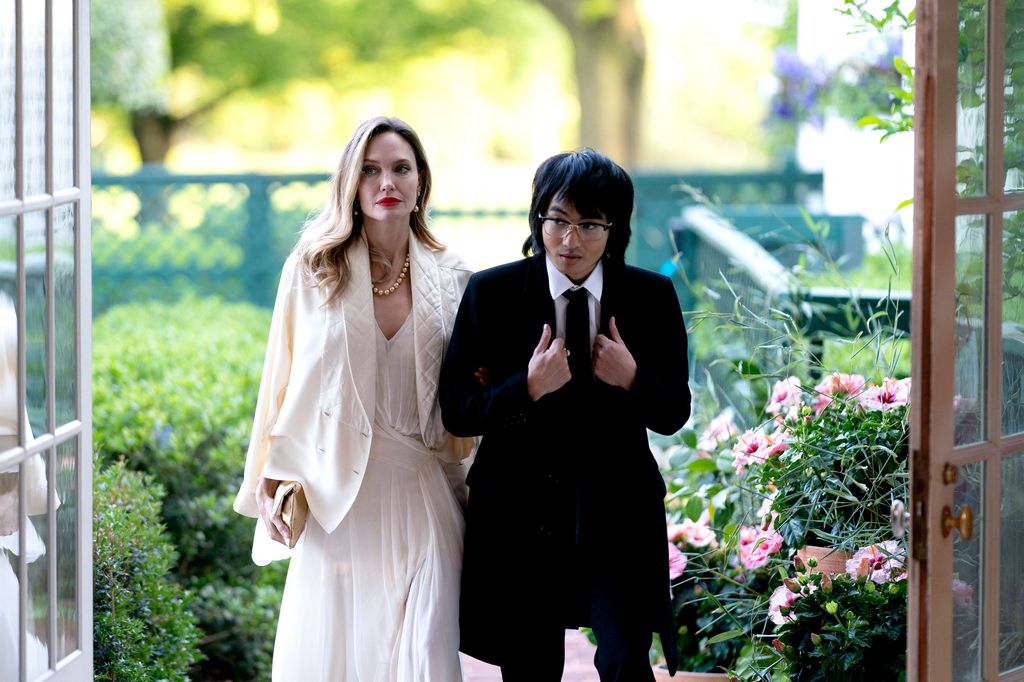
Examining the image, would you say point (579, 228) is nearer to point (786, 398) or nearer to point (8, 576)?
point (786, 398)

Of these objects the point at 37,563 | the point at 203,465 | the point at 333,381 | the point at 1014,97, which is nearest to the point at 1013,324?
the point at 1014,97

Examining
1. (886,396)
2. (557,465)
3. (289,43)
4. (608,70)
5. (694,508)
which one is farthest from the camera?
(289,43)

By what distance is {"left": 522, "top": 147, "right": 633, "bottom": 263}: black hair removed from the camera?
313cm

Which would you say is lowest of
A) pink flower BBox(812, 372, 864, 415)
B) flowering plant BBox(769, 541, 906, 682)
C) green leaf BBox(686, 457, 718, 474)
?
flowering plant BBox(769, 541, 906, 682)

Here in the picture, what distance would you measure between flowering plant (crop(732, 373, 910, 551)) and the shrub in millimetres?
1921

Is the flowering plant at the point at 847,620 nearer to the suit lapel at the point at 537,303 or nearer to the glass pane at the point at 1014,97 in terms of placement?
the suit lapel at the point at 537,303

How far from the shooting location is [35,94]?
9.58 feet

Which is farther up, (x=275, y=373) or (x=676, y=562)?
(x=275, y=373)

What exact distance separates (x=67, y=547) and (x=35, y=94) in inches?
42.6

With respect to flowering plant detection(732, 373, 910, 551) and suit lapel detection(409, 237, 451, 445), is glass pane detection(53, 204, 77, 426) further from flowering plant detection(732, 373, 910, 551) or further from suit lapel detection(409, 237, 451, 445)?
flowering plant detection(732, 373, 910, 551)

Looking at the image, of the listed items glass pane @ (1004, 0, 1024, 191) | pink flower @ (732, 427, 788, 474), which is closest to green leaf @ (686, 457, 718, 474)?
pink flower @ (732, 427, 788, 474)

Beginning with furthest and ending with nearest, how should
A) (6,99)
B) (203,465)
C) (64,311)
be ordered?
1. (203,465)
2. (64,311)
3. (6,99)

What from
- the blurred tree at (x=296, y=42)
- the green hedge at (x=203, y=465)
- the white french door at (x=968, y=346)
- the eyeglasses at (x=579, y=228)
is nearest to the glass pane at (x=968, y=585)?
the white french door at (x=968, y=346)

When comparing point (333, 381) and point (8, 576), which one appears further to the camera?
point (333, 381)
